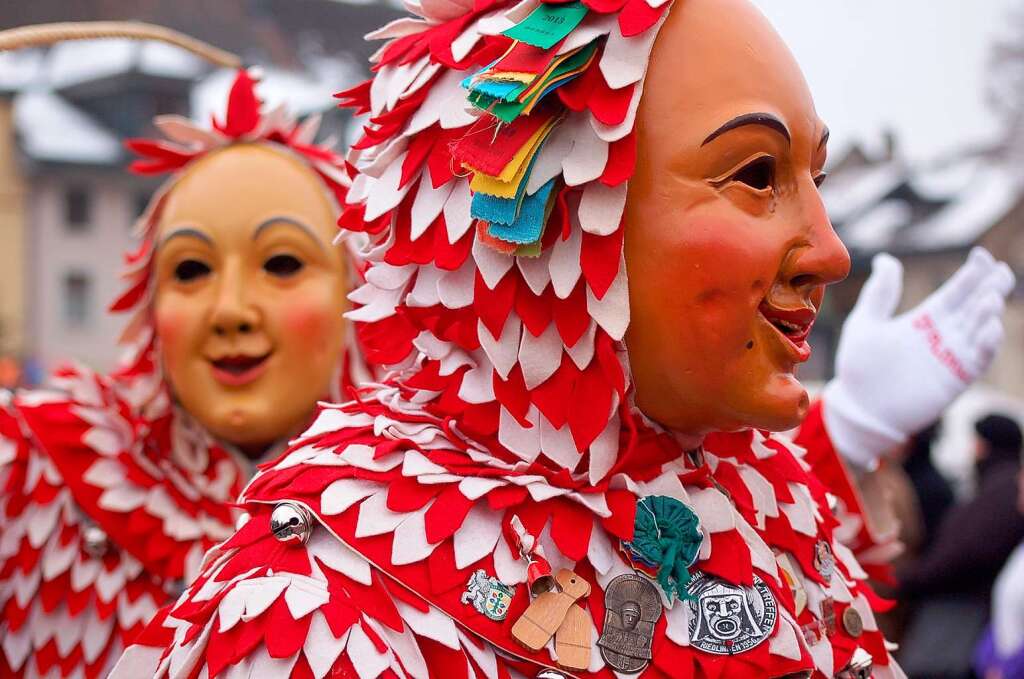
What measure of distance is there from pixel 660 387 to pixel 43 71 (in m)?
19.5

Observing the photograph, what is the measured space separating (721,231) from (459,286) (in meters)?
0.35

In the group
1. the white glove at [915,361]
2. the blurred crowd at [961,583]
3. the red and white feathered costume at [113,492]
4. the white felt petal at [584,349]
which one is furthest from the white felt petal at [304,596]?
the blurred crowd at [961,583]

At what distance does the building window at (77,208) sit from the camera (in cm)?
1895

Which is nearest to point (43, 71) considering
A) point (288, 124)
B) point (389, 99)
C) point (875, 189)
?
point (875, 189)

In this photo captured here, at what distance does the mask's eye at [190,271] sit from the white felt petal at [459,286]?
1186mm

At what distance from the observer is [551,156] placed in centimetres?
161

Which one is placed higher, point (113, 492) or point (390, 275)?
point (390, 275)

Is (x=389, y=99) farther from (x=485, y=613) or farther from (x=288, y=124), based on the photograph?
(x=288, y=124)

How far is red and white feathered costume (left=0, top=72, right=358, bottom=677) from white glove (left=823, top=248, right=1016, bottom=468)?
1.20 metres

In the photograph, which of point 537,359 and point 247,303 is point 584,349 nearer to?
point 537,359

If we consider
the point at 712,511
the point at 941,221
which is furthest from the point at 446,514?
the point at 941,221

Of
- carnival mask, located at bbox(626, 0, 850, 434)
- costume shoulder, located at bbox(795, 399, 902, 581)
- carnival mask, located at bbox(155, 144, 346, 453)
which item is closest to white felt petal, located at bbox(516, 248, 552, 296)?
carnival mask, located at bbox(626, 0, 850, 434)

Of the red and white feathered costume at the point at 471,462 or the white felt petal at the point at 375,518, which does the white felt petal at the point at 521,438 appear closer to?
the red and white feathered costume at the point at 471,462

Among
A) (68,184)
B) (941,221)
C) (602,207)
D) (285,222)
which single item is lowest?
(68,184)
